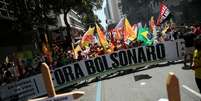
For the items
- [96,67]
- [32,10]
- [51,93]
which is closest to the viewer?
[51,93]

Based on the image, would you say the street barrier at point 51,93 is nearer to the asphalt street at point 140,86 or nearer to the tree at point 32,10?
the asphalt street at point 140,86

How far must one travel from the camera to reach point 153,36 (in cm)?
2647

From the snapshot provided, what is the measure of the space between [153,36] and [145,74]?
6984 mm

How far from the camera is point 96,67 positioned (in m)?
20.6

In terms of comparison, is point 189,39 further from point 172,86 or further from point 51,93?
point 172,86

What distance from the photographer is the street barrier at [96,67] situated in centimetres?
1753

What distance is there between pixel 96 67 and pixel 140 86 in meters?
4.59

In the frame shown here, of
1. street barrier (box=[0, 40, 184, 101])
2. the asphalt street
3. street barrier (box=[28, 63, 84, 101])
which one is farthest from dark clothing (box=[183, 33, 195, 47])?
street barrier (box=[28, 63, 84, 101])

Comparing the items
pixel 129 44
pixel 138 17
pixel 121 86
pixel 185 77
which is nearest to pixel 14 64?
pixel 129 44

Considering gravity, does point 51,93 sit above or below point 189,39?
A: below

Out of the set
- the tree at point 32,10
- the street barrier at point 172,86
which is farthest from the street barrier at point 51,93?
the tree at point 32,10

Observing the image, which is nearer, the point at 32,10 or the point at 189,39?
the point at 189,39

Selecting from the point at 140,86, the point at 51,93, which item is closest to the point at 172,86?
the point at 51,93

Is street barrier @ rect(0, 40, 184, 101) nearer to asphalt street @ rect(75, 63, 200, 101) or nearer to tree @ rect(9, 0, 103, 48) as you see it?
asphalt street @ rect(75, 63, 200, 101)
